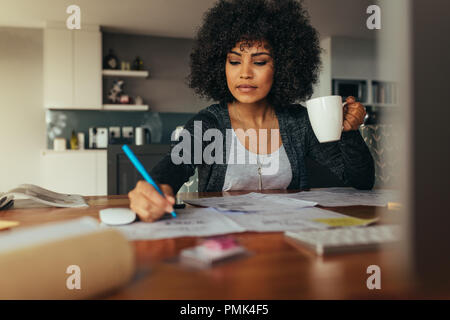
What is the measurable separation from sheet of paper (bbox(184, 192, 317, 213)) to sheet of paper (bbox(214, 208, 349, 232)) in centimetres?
4

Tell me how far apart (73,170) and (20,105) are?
1131 mm

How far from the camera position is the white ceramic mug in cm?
82

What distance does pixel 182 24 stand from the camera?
4305 mm

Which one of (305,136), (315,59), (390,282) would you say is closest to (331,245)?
(390,282)

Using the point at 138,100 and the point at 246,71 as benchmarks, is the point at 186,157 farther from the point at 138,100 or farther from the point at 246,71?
the point at 138,100

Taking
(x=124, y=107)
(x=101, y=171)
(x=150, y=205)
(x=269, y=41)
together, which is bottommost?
(x=101, y=171)

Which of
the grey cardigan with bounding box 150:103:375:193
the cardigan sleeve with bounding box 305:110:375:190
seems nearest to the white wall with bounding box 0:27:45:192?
the grey cardigan with bounding box 150:103:375:193

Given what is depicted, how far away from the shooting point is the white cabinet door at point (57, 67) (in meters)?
4.07

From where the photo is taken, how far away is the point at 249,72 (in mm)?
1169

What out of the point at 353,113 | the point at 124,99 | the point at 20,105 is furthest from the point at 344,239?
the point at 20,105

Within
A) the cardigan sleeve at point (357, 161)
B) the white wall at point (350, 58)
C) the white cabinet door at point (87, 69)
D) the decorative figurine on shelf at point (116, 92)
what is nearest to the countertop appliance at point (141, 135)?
the decorative figurine on shelf at point (116, 92)

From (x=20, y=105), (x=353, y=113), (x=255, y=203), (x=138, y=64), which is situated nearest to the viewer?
(x=255, y=203)

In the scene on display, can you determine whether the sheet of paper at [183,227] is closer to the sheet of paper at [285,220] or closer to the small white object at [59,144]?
the sheet of paper at [285,220]

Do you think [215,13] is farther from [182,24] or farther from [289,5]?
[182,24]
